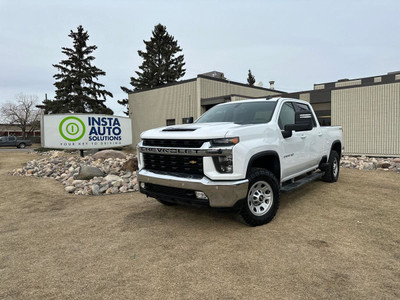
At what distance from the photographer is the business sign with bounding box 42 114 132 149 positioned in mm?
11695

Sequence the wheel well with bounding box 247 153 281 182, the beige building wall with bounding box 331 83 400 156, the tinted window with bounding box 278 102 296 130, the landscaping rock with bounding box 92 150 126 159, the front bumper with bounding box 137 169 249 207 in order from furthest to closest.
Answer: the beige building wall with bounding box 331 83 400 156
the landscaping rock with bounding box 92 150 126 159
the tinted window with bounding box 278 102 296 130
the wheel well with bounding box 247 153 281 182
the front bumper with bounding box 137 169 249 207

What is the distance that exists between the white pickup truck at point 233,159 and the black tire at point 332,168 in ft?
5.77

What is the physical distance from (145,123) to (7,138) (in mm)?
23808

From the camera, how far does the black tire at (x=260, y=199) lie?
12.7 ft

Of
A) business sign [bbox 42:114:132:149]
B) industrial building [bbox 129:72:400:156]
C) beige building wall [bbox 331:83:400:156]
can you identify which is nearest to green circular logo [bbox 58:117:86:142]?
business sign [bbox 42:114:132:149]

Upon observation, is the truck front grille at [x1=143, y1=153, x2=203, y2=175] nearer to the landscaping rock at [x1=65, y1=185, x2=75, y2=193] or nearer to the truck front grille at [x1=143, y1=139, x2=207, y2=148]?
the truck front grille at [x1=143, y1=139, x2=207, y2=148]

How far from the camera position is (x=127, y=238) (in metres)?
3.84

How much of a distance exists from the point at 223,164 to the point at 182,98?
1662 centimetres

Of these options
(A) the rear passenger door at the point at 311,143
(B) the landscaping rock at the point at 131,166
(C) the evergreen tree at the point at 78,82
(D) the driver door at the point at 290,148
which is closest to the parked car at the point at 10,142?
(C) the evergreen tree at the point at 78,82

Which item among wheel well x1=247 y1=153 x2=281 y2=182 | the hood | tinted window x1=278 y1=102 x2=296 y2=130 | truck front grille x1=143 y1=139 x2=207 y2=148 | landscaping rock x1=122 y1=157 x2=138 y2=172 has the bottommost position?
landscaping rock x1=122 y1=157 x2=138 y2=172

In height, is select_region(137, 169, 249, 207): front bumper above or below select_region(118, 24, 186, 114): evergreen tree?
below

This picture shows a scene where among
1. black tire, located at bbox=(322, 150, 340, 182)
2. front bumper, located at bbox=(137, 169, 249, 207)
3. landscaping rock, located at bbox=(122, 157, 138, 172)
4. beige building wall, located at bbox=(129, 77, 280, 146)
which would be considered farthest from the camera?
beige building wall, located at bbox=(129, 77, 280, 146)

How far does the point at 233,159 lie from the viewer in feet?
11.6

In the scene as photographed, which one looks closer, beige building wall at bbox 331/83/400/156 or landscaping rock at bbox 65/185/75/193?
landscaping rock at bbox 65/185/75/193
